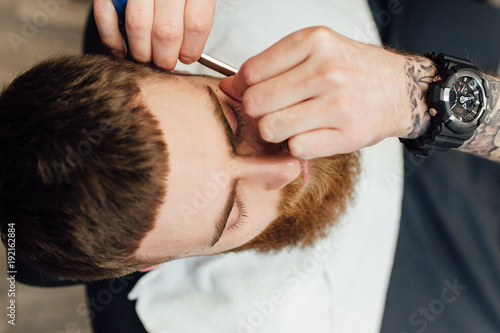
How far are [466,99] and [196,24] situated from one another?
22.7 inches

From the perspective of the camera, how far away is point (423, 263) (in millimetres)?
1095

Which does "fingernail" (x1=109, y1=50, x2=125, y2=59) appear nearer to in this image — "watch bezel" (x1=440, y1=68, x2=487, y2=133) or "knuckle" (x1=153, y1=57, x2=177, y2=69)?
"knuckle" (x1=153, y1=57, x2=177, y2=69)

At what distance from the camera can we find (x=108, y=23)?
69 cm

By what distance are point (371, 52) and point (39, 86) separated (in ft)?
2.01

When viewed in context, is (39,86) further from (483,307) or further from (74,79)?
(483,307)

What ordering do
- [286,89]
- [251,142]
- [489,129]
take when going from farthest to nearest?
[489,129] < [251,142] < [286,89]

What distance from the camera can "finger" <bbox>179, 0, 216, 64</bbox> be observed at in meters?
0.68

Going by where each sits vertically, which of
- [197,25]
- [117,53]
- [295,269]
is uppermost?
[197,25]

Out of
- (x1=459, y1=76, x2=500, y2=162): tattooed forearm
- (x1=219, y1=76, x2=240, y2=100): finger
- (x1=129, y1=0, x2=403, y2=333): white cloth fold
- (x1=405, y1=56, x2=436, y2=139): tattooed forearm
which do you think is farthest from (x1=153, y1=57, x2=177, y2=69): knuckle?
(x1=459, y1=76, x2=500, y2=162): tattooed forearm

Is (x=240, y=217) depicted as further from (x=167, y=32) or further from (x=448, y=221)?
(x=448, y=221)

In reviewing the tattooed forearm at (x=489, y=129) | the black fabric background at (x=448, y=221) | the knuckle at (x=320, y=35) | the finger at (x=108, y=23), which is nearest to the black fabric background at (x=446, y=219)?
the black fabric background at (x=448, y=221)

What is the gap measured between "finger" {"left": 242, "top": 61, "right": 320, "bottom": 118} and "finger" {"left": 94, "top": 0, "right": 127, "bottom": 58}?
0.31m

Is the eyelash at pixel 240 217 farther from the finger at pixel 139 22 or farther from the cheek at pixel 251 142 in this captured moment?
the finger at pixel 139 22

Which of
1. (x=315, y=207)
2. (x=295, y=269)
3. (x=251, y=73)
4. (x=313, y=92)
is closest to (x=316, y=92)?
(x=313, y=92)
